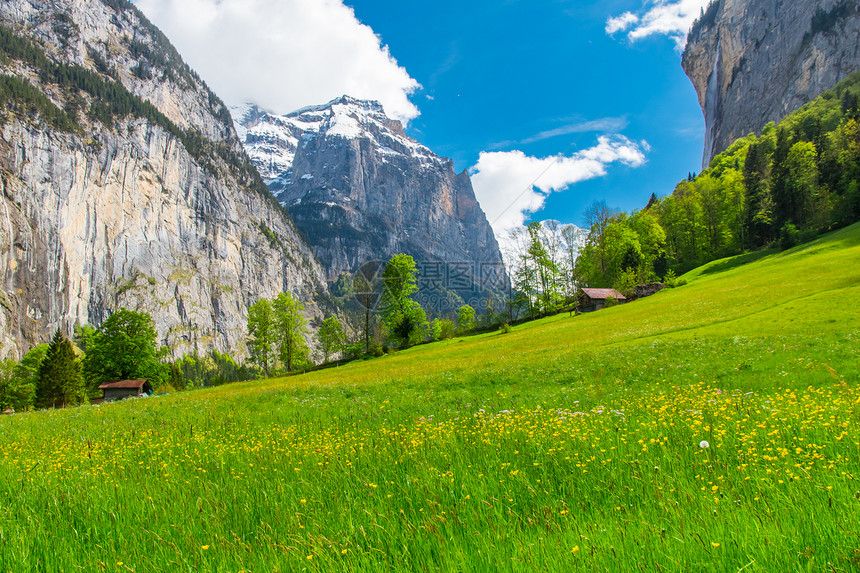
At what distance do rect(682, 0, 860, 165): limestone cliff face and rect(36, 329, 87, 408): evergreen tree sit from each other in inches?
9508

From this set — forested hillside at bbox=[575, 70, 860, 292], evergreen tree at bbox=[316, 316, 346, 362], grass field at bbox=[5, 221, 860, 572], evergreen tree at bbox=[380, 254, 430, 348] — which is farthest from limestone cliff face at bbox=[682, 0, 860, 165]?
grass field at bbox=[5, 221, 860, 572]

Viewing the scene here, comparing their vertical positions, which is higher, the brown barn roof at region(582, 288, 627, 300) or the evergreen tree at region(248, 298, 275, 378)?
the evergreen tree at region(248, 298, 275, 378)

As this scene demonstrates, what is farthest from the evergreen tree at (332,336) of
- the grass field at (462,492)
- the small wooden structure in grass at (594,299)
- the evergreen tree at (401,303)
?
the grass field at (462,492)

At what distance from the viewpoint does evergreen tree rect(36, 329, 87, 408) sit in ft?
206

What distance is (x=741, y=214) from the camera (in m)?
84.5

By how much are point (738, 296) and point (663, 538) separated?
139 feet

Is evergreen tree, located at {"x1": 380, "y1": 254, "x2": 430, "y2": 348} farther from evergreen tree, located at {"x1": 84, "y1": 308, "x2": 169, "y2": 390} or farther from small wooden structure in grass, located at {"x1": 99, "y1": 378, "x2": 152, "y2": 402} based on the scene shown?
small wooden structure in grass, located at {"x1": 99, "y1": 378, "x2": 152, "y2": 402}

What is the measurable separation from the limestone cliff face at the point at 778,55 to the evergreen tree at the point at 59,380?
792ft

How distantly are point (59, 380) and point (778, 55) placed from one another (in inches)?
10294

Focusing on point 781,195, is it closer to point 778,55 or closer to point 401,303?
point 401,303

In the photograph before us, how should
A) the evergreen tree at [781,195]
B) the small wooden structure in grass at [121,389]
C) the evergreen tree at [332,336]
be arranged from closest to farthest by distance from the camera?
1. the small wooden structure in grass at [121,389]
2. the evergreen tree at [781,195]
3. the evergreen tree at [332,336]

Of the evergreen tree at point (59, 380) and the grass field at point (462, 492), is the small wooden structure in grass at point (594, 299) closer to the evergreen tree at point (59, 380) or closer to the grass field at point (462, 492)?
the grass field at point (462, 492)

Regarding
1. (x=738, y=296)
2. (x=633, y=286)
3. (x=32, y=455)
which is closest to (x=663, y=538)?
(x=32, y=455)

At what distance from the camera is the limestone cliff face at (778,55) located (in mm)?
148625
